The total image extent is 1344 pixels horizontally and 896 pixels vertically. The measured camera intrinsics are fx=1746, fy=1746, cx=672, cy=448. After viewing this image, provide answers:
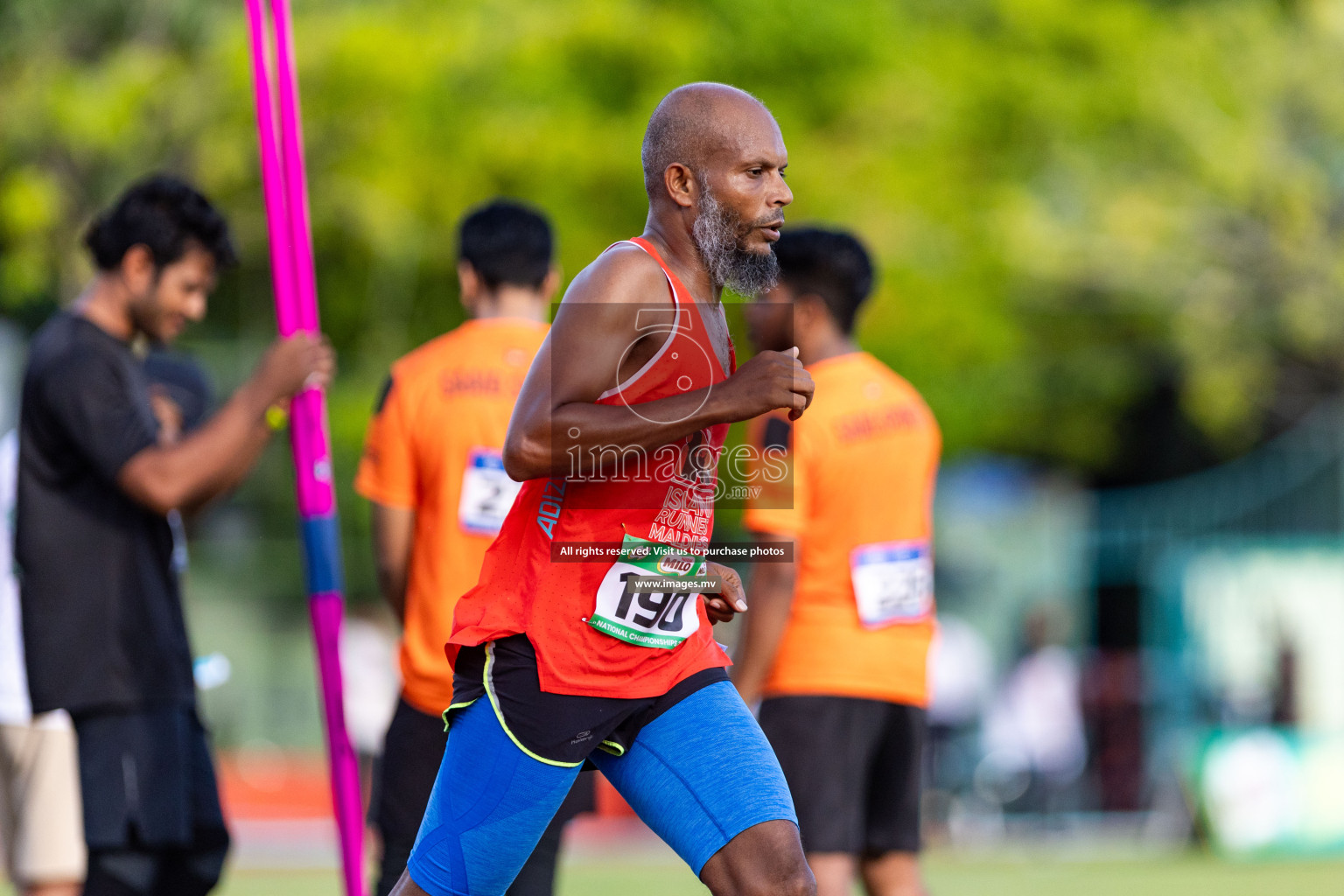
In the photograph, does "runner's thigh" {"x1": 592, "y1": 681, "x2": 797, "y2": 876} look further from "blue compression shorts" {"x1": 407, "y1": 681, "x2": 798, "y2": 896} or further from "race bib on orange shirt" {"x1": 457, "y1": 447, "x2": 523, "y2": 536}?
"race bib on orange shirt" {"x1": 457, "y1": 447, "x2": 523, "y2": 536}

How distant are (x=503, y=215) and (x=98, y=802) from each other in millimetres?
2130

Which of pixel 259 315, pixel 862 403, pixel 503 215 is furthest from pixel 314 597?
pixel 259 315

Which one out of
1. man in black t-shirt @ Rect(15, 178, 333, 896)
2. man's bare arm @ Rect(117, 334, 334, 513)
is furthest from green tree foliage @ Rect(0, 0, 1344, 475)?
man's bare arm @ Rect(117, 334, 334, 513)

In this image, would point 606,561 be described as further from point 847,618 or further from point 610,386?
point 847,618

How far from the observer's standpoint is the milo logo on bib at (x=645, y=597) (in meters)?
3.71

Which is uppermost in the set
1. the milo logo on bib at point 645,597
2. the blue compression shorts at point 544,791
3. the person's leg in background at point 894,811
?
the milo logo on bib at point 645,597

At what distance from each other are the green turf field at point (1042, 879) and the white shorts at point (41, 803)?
17.0 feet

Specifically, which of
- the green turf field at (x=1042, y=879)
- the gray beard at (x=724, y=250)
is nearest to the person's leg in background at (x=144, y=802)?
the gray beard at (x=724, y=250)

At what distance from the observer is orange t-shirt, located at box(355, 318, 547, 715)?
5230 millimetres

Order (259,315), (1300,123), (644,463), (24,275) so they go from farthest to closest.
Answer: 1. (1300,123)
2. (259,315)
3. (24,275)
4. (644,463)

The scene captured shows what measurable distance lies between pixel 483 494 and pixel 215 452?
2.71 ft

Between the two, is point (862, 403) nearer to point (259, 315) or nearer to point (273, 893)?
point (273, 893)

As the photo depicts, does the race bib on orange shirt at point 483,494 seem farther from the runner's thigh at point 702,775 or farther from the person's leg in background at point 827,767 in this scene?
the runner's thigh at point 702,775

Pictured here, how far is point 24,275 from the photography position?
1521 centimetres
